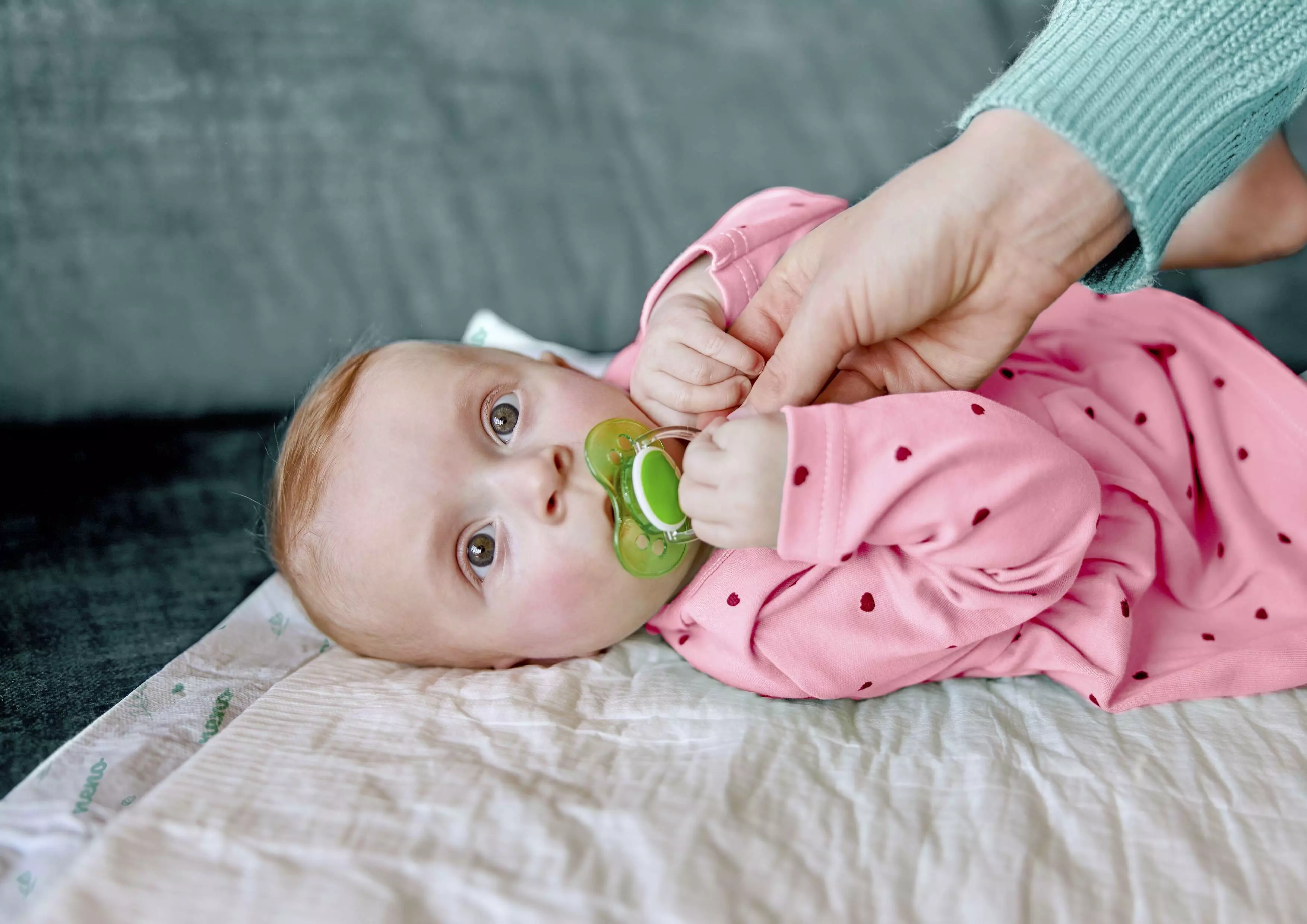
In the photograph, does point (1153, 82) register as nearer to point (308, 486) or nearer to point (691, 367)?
point (691, 367)

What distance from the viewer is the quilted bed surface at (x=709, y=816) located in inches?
25.5

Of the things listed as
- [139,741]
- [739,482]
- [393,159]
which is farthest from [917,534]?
[393,159]

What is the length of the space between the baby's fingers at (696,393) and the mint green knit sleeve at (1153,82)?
32 cm

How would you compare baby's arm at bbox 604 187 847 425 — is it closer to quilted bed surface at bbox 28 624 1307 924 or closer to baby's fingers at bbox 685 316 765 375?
baby's fingers at bbox 685 316 765 375

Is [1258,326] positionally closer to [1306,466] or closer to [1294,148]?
[1294,148]

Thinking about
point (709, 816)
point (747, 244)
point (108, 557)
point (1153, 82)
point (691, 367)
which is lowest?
point (108, 557)

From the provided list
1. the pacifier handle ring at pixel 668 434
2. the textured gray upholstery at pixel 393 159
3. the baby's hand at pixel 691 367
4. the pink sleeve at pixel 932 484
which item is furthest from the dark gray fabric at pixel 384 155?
the pink sleeve at pixel 932 484

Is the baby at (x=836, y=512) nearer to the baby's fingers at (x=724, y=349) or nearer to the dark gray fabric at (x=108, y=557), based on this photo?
the baby's fingers at (x=724, y=349)

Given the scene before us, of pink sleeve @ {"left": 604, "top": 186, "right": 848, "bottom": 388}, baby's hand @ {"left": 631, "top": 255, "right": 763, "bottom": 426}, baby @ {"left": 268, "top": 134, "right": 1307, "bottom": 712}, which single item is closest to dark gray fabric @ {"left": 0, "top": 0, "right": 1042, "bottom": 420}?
pink sleeve @ {"left": 604, "top": 186, "right": 848, "bottom": 388}

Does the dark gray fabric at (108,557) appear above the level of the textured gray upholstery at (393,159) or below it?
below

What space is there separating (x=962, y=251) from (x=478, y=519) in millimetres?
548

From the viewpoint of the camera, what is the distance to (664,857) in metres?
0.67

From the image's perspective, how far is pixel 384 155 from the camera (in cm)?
139

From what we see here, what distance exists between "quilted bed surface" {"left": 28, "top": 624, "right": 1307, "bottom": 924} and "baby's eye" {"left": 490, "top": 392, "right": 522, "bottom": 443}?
0.29 metres
